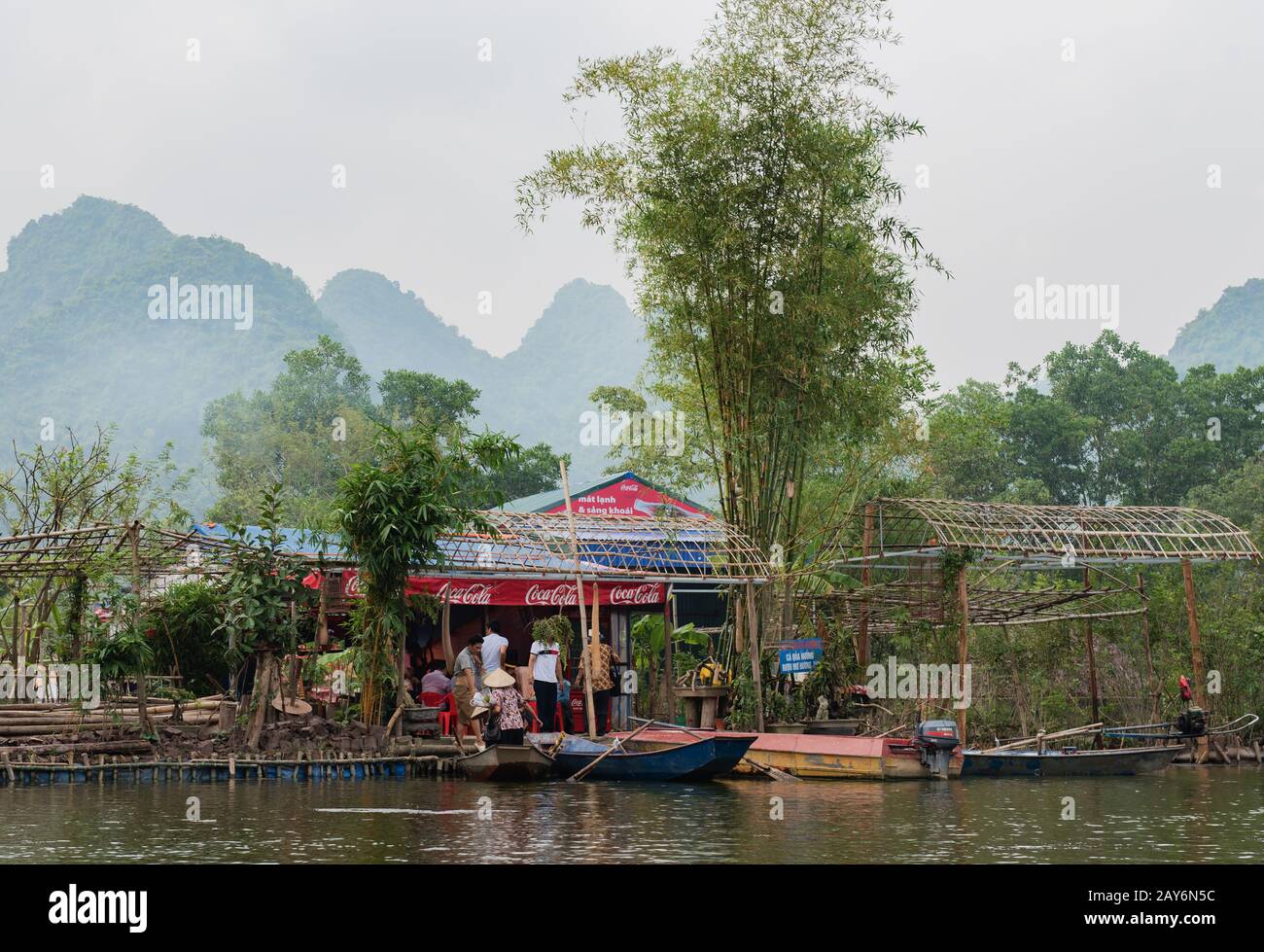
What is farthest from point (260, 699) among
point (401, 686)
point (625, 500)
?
point (625, 500)

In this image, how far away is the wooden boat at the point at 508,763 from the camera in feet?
57.0

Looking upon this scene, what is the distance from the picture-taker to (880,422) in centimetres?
2298

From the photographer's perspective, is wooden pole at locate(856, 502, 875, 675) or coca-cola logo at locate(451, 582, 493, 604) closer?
coca-cola logo at locate(451, 582, 493, 604)

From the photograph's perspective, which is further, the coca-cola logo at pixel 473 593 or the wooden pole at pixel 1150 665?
the wooden pole at pixel 1150 665

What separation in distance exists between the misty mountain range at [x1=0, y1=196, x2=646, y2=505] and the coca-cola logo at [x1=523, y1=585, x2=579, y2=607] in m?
79.5

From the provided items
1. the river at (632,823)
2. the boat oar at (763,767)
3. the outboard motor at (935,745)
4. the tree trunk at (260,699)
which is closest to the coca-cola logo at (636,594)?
the boat oar at (763,767)

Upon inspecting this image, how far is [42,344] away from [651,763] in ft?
393

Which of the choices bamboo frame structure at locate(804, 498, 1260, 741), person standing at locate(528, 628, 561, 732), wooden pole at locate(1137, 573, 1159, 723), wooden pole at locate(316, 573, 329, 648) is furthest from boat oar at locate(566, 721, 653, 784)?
wooden pole at locate(1137, 573, 1159, 723)

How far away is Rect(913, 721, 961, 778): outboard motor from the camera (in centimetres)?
1858

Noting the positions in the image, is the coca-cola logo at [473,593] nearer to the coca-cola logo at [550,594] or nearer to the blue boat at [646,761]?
the coca-cola logo at [550,594]

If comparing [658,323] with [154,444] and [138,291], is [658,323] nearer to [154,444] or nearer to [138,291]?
[154,444]

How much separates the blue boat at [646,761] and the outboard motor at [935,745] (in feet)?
8.88

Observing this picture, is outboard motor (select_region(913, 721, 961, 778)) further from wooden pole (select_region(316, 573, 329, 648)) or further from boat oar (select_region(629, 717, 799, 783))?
wooden pole (select_region(316, 573, 329, 648))

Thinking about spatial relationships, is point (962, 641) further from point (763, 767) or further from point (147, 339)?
point (147, 339)
